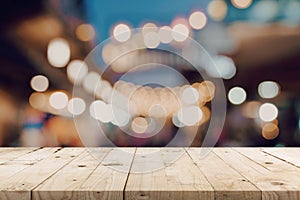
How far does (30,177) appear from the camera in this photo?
3.52 ft

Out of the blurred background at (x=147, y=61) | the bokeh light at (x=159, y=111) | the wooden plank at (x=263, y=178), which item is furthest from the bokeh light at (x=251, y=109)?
Result: the wooden plank at (x=263, y=178)

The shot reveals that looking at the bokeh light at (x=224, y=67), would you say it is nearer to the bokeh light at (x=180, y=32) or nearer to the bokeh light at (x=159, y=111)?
the bokeh light at (x=180, y=32)

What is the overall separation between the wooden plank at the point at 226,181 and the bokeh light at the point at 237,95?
3.09ft

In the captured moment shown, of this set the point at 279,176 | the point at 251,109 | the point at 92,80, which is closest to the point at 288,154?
the point at 279,176

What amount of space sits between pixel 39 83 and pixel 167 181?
4.61 feet

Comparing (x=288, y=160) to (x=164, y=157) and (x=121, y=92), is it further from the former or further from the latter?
(x=121, y=92)

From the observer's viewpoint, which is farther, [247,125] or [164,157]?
[247,125]

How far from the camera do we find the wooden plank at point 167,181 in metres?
0.92

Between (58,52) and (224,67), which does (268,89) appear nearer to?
(224,67)

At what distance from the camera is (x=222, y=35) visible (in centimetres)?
229

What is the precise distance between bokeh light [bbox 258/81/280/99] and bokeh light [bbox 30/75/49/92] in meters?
1.07

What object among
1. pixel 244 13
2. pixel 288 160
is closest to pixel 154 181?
pixel 288 160

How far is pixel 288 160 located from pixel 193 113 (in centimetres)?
95

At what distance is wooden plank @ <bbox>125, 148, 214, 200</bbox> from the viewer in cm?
92
